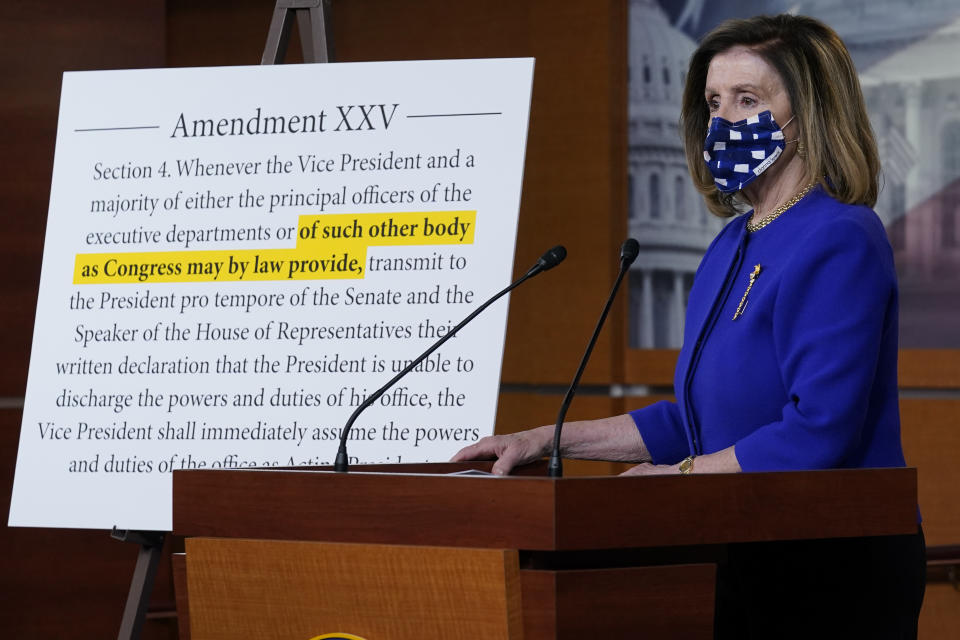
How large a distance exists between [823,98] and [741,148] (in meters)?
0.14

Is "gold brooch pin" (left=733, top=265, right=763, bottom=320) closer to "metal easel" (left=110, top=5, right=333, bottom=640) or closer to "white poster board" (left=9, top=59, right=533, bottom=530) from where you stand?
"white poster board" (left=9, top=59, right=533, bottom=530)

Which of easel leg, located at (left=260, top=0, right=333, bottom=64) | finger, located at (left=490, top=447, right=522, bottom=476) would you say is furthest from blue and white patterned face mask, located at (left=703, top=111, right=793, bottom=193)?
easel leg, located at (left=260, top=0, right=333, bottom=64)

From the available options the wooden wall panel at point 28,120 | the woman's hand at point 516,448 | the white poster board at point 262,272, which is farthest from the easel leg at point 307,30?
Answer: the wooden wall panel at point 28,120

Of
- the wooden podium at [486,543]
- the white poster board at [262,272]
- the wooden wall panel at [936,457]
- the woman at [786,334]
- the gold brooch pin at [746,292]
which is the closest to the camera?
the wooden podium at [486,543]

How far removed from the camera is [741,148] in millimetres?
1895

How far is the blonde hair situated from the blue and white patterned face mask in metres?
0.05

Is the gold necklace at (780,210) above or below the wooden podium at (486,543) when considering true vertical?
above

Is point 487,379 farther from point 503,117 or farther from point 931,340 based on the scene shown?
point 931,340

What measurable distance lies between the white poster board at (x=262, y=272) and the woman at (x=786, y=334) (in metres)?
0.61

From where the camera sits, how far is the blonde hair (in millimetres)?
1815

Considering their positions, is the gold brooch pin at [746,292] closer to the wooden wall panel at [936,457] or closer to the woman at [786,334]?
the woman at [786,334]

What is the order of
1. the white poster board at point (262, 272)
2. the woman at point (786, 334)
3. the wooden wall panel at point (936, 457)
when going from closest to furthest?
the woman at point (786, 334) → the white poster board at point (262, 272) → the wooden wall panel at point (936, 457)

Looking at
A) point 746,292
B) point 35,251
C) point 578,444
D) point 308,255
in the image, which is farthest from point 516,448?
A: point 35,251

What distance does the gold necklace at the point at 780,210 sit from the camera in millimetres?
1851
